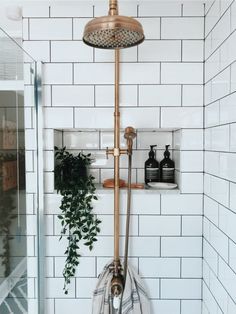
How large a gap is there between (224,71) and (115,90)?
1.38ft

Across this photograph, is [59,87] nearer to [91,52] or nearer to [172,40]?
[91,52]

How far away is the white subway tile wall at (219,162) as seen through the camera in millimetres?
954

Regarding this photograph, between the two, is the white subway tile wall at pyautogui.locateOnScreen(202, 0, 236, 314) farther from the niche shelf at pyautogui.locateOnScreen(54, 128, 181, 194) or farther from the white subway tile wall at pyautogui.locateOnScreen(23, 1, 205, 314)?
the niche shelf at pyautogui.locateOnScreen(54, 128, 181, 194)

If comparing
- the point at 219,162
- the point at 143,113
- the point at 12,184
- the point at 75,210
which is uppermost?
the point at 143,113

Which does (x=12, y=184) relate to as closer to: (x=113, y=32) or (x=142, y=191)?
(x=142, y=191)

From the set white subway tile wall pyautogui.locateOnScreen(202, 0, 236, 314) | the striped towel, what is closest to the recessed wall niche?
white subway tile wall pyautogui.locateOnScreen(202, 0, 236, 314)

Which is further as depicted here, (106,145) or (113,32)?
(106,145)

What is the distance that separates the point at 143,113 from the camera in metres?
1.28

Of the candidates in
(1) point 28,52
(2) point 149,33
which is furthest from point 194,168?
(1) point 28,52

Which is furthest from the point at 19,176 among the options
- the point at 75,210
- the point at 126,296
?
the point at 126,296

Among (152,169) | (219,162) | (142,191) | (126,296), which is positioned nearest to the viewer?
(219,162)

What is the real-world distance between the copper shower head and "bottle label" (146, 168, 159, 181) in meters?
0.65

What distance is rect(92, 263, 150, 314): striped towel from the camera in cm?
119

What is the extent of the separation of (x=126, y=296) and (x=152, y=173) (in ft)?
1.83
